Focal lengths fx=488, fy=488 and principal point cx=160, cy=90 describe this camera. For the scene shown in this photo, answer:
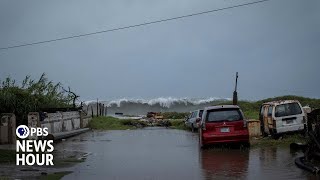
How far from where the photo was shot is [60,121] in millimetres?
32312

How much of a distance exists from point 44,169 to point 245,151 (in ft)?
24.4

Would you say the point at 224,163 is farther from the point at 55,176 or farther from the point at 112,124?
the point at 112,124

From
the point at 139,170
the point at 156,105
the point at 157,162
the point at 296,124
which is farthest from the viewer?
the point at 156,105

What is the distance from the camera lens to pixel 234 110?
1877 cm

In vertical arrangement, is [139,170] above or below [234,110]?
below

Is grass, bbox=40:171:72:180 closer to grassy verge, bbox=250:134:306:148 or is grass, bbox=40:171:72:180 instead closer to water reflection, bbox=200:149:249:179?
water reflection, bbox=200:149:249:179

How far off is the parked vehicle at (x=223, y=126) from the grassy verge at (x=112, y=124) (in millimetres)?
24555

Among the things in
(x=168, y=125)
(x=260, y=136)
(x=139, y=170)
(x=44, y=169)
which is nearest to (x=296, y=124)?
(x=260, y=136)

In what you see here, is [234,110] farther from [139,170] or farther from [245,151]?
[139,170]

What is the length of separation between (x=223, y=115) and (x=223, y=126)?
20.3 inches

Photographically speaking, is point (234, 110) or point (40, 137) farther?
point (40, 137)

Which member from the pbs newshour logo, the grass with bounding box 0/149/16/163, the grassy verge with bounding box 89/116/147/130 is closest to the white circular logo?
the pbs newshour logo

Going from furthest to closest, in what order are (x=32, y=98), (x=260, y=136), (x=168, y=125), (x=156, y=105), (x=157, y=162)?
(x=156, y=105)
(x=168, y=125)
(x=32, y=98)
(x=260, y=136)
(x=157, y=162)

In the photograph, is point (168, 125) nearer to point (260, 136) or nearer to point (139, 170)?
point (260, 136)
